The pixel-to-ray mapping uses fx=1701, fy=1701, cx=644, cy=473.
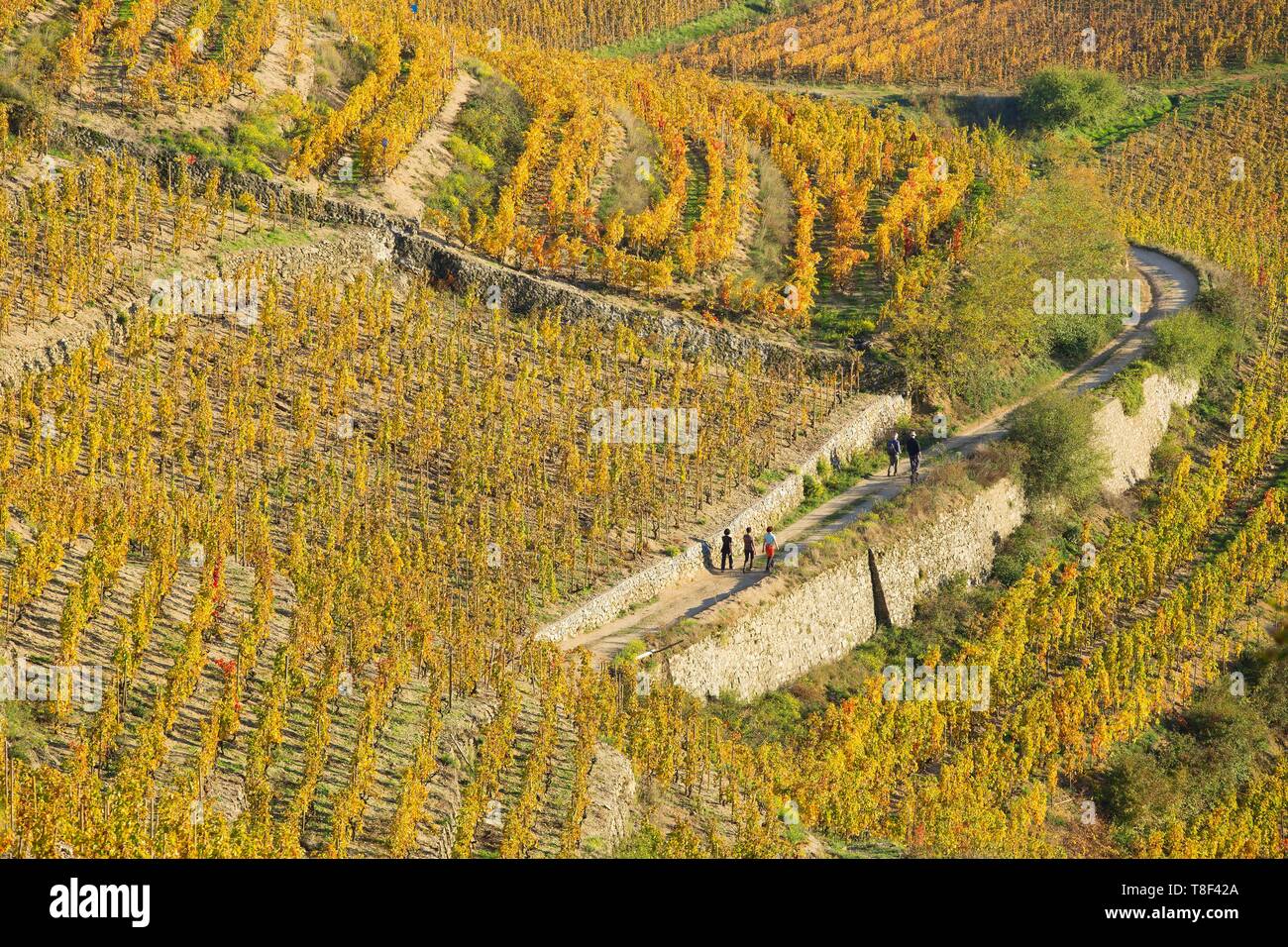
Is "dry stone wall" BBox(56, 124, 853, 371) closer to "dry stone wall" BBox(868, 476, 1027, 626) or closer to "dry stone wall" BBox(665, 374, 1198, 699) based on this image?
"dry stone wall" BBox(868, 476, 1027, 626)

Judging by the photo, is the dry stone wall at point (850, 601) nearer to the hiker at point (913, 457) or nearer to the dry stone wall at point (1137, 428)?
the dry stone wall at point (1137, 428)

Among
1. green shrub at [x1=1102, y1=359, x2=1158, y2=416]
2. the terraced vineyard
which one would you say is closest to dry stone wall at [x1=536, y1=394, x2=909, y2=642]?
the terraced vineyard

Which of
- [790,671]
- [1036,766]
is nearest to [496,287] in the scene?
[790,671]

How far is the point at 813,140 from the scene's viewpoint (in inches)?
Result: 1902

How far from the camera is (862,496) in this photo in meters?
35.4

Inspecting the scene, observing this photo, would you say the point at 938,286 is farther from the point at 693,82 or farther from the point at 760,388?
the point at 693,82

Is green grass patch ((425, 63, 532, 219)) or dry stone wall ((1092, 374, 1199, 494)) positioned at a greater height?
green grass patch ((425, 63, 532, 219))

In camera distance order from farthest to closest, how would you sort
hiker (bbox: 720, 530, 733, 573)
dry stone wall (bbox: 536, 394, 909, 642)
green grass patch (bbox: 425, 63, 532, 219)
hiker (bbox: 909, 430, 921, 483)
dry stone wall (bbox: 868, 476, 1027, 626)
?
green grass patch (bbox: 425, 63, 532, 219), hiker (bbox: 909, 430, 921, 483), dry stone wall (bbox: 868, 476, 1027, 626), hiker (bbox: 720, 530, 733, 573), dry stone wall (bbox: 536, 394, 909, 642)

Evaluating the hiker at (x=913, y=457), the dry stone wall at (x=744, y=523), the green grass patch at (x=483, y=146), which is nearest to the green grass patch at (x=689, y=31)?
the green grass patch at (x=483, y=146)

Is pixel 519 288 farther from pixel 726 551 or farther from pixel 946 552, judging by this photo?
pixel 946 552

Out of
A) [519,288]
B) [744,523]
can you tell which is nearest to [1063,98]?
[519,288]

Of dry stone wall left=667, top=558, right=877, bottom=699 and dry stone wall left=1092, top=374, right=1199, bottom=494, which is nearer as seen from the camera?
dry stone wall left=667, top=558, right=877, bottom=699

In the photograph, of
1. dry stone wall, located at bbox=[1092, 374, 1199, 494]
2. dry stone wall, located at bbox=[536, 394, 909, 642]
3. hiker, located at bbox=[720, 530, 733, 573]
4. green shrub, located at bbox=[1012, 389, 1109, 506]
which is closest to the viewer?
dry stone wall, located at bbox=[536, 394, 909, 642]

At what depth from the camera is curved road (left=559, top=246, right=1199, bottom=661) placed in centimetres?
2930
